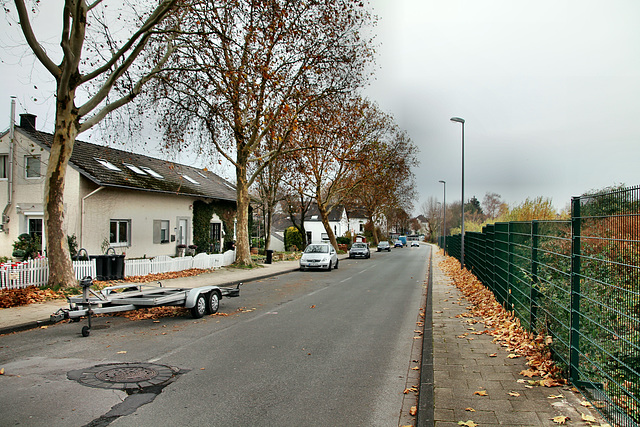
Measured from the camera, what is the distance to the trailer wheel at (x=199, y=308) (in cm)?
967

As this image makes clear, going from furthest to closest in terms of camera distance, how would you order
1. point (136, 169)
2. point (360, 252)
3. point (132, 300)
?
1. point (360, 252)
2. point (136, 169)
3. point (132, 300)

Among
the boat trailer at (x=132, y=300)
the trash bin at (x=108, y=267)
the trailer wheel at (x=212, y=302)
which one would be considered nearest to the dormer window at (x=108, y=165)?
the trash bin at (x=108, y=267)

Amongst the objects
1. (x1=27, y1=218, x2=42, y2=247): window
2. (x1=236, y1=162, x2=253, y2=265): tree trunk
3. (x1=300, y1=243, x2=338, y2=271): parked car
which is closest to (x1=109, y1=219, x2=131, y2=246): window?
(x1=27, y1=218, x2=42, y2=247): window

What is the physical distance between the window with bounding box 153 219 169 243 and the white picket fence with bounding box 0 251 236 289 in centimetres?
361

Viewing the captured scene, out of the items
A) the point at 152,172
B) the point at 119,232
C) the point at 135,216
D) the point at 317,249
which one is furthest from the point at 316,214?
the point at 119,232

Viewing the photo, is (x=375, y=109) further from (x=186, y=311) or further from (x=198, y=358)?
(x=198, y=358)

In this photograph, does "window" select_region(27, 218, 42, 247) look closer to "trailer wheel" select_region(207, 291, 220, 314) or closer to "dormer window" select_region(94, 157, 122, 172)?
"dormer window" select_region(94, 157, 122, 172)

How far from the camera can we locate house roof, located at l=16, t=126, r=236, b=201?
19.7m

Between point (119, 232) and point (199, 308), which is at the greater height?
point (119, 232)

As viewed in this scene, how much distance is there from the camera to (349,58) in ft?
67.9

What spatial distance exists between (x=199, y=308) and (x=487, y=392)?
6624mm

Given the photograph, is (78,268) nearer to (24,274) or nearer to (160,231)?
(24,274)

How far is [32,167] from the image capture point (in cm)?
2014

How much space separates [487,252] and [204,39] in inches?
448
